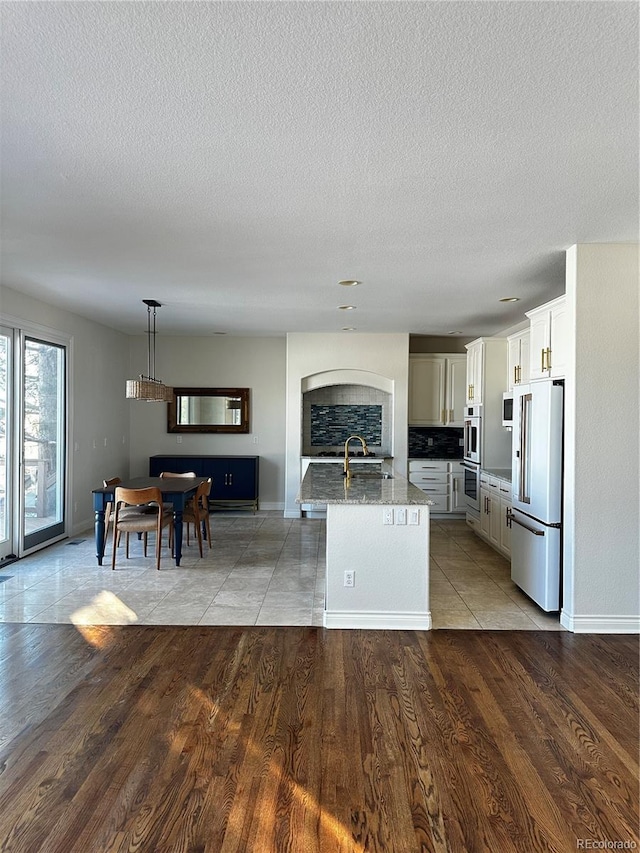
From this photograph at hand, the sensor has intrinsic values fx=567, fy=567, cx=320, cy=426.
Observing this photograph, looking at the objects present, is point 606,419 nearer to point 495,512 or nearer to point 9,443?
point 495,512

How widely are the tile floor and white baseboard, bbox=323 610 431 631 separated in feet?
0.51

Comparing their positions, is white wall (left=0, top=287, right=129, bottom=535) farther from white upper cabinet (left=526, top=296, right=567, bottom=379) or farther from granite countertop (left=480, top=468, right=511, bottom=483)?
granite countertop (left=480, top=468, right=511, bottom=483)

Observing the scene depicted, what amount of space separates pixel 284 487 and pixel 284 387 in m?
1.52

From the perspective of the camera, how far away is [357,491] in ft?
14.3

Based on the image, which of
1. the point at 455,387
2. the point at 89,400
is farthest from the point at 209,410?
the point at 455,387

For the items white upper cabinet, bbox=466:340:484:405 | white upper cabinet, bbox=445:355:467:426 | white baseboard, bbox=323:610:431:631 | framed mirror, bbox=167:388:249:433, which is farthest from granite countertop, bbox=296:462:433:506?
framed mirror, bbox=167:388:249:433

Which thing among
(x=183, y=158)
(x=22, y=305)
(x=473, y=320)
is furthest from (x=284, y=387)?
(x=183, y=158)

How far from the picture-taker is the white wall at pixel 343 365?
802 cm

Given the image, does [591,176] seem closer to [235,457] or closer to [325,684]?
[325,684]

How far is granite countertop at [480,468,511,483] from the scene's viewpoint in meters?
5.98

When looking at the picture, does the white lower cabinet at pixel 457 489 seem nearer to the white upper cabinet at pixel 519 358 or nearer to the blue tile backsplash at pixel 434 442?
the blue tile backsplash at pixel 434 442

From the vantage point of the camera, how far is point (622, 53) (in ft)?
5.94

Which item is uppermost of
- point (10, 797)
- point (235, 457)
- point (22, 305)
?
point (22, 305)

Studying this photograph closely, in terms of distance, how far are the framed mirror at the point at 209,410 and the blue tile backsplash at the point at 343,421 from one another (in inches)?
43.3
